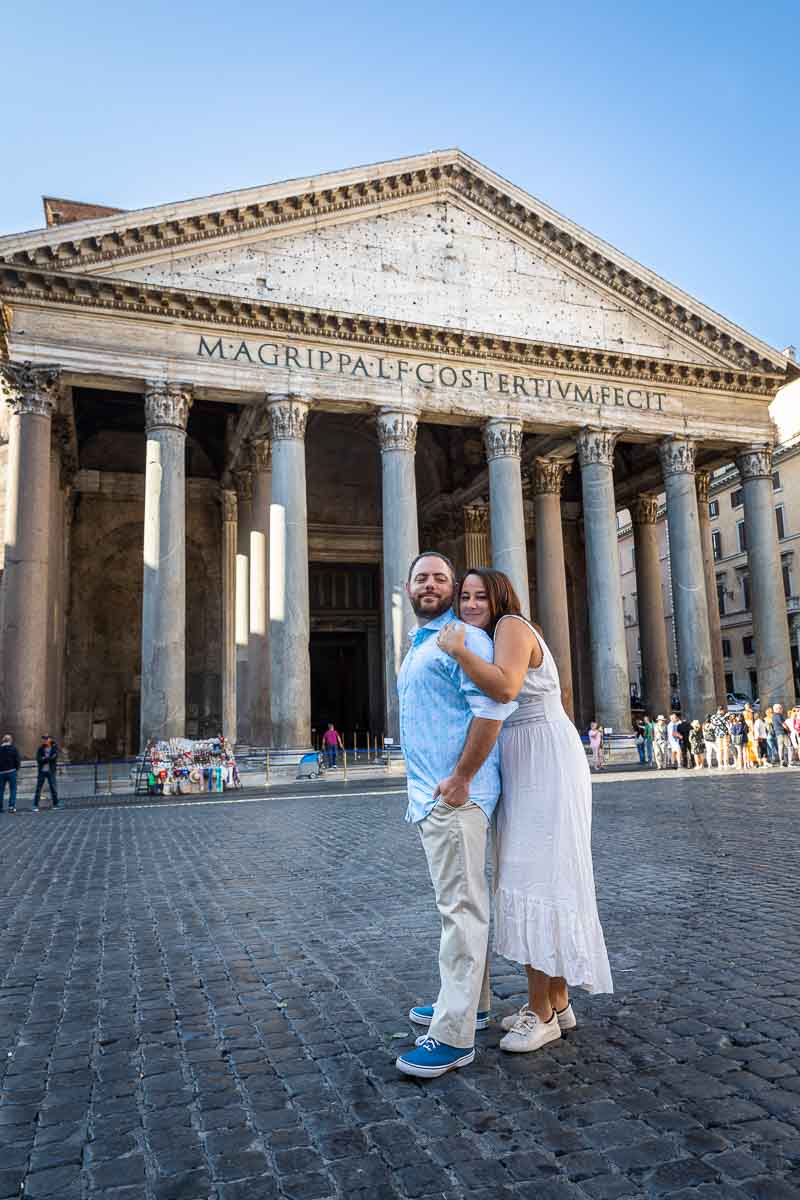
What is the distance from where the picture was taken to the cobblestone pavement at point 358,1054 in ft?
7.61

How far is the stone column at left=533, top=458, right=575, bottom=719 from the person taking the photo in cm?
2495

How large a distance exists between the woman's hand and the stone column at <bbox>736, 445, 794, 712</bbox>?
73.3 ft

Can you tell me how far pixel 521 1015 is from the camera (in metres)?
3.17

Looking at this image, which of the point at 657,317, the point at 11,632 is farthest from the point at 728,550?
the point at 11,632

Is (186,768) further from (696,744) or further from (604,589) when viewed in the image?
(696,744)

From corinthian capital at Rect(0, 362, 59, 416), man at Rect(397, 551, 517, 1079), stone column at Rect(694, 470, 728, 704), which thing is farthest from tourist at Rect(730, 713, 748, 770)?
man at Rect(397, 551, 517, 1079)

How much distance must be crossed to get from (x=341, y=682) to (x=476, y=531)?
8.64 m

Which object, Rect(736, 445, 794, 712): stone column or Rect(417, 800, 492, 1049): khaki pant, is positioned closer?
Rect(417, 800, 492, 1049): khaki pant

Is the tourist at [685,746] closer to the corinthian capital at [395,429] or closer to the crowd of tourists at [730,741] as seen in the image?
the crowd of tourists at [730,741]

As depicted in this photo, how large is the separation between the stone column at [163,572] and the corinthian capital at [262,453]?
3.87 m

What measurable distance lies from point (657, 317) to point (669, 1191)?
2482 cm

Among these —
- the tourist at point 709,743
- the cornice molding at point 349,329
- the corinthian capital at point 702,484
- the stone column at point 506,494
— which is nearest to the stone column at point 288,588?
the cornice molding at point 349,329

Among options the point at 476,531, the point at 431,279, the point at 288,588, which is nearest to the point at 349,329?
the point at 431,279

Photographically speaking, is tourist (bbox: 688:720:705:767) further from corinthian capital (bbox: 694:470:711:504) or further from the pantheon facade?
corinthian capital (bbox: 694:470:711:504)
